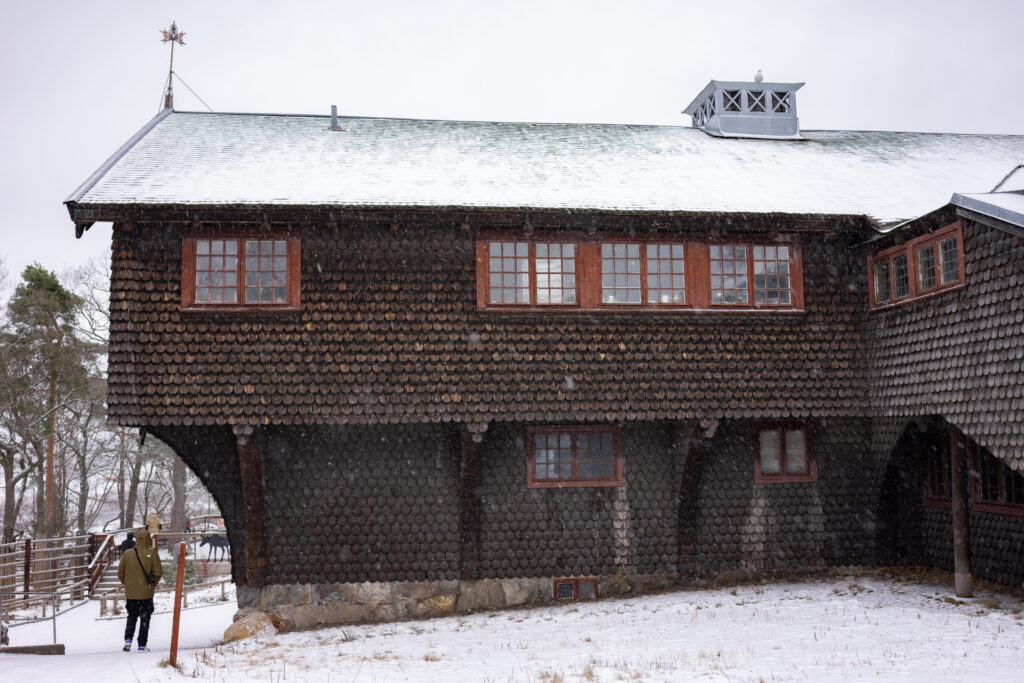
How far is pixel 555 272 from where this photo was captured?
13320mm

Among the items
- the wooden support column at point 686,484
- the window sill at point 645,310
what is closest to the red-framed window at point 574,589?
the wooden support column at point 686,484

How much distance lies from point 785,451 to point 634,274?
4.21 meters

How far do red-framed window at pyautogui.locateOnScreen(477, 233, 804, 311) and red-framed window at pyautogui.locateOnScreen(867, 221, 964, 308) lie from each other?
1.27 metres

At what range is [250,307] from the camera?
1270 centimetres

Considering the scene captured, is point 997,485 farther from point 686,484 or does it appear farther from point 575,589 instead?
point 575,589

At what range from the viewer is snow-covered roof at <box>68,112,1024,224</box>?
13.0 m

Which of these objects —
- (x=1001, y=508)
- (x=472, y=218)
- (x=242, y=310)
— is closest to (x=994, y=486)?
(x=1001, y=508)

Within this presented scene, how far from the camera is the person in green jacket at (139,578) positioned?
11477mm

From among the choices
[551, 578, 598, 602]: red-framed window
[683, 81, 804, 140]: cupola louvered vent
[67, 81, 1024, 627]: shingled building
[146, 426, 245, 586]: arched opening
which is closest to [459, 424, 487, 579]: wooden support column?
[67, 81, 1024, 627]: shingled building

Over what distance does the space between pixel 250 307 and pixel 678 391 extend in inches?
268

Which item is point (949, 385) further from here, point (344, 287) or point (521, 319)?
point (344, 287)

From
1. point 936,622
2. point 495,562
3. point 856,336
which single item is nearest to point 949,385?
point 856,336

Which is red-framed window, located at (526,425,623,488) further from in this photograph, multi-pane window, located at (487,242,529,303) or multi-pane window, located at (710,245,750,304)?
multi-pane window, located at (710,245,750,304)

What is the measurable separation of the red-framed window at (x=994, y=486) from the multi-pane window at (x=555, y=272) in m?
6.82
